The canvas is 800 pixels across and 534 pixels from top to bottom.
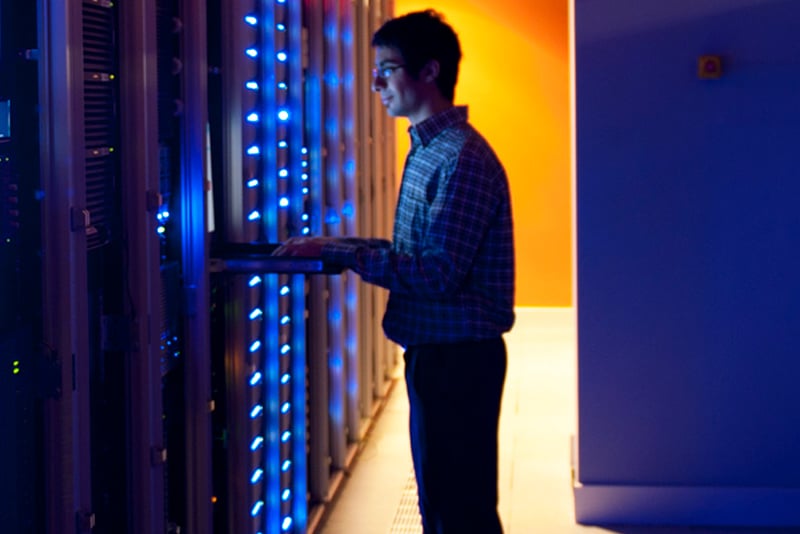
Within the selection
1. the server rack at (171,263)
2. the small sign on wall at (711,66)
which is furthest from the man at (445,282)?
the small sign on wall at (711,66)

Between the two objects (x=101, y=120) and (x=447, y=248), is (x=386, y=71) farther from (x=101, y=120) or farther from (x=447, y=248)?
(x=101, y=120)

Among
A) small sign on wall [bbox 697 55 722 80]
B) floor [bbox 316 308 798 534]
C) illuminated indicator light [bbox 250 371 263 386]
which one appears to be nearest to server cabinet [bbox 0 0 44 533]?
illuminated indicator light [bbox 250 371 263 386]

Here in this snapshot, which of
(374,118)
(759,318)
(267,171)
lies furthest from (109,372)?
(374,118)

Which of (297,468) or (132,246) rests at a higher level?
(132,246)

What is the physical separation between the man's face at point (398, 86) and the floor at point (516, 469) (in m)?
1.93

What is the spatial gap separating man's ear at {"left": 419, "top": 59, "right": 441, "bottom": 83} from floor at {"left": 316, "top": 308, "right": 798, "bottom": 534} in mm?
1968

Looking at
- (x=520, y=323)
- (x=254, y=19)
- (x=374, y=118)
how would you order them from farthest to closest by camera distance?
(x=520, y=323), (x=374, y=118), (x=254, y=19)

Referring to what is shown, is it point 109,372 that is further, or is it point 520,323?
point 520,323

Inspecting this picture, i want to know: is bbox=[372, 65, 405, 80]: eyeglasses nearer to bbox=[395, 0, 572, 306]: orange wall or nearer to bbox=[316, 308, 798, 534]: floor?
bbox=[316, 308, 798, 534]: floor

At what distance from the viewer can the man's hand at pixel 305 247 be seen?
9.02 ft

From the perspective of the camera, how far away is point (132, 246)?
250 centimetres

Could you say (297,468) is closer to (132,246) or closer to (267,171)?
(267,171)

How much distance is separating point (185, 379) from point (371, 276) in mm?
559

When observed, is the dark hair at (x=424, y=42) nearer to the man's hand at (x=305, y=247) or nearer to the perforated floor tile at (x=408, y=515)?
the man's hand at (x=305, y=247)
